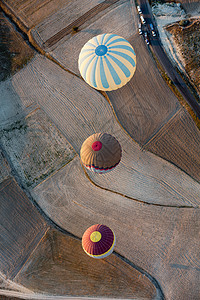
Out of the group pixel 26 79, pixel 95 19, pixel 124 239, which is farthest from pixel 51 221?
pixel 95 19

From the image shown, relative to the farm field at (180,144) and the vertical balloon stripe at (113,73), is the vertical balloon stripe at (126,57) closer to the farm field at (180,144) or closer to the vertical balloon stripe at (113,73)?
the vertical balloon stripe at (113,73)

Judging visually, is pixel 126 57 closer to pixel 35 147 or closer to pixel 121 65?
pixel 121 65

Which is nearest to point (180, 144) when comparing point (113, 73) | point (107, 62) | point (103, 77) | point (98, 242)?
point (113, 73)

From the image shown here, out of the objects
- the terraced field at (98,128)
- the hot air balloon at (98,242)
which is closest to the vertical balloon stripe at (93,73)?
the terraced field at (98,128)

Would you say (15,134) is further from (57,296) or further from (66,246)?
(57,296)

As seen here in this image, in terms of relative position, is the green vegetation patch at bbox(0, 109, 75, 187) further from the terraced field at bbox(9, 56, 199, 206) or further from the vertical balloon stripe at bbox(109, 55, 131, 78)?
the vertical balloon stripe at bbox(109, 55, 131, 78)
